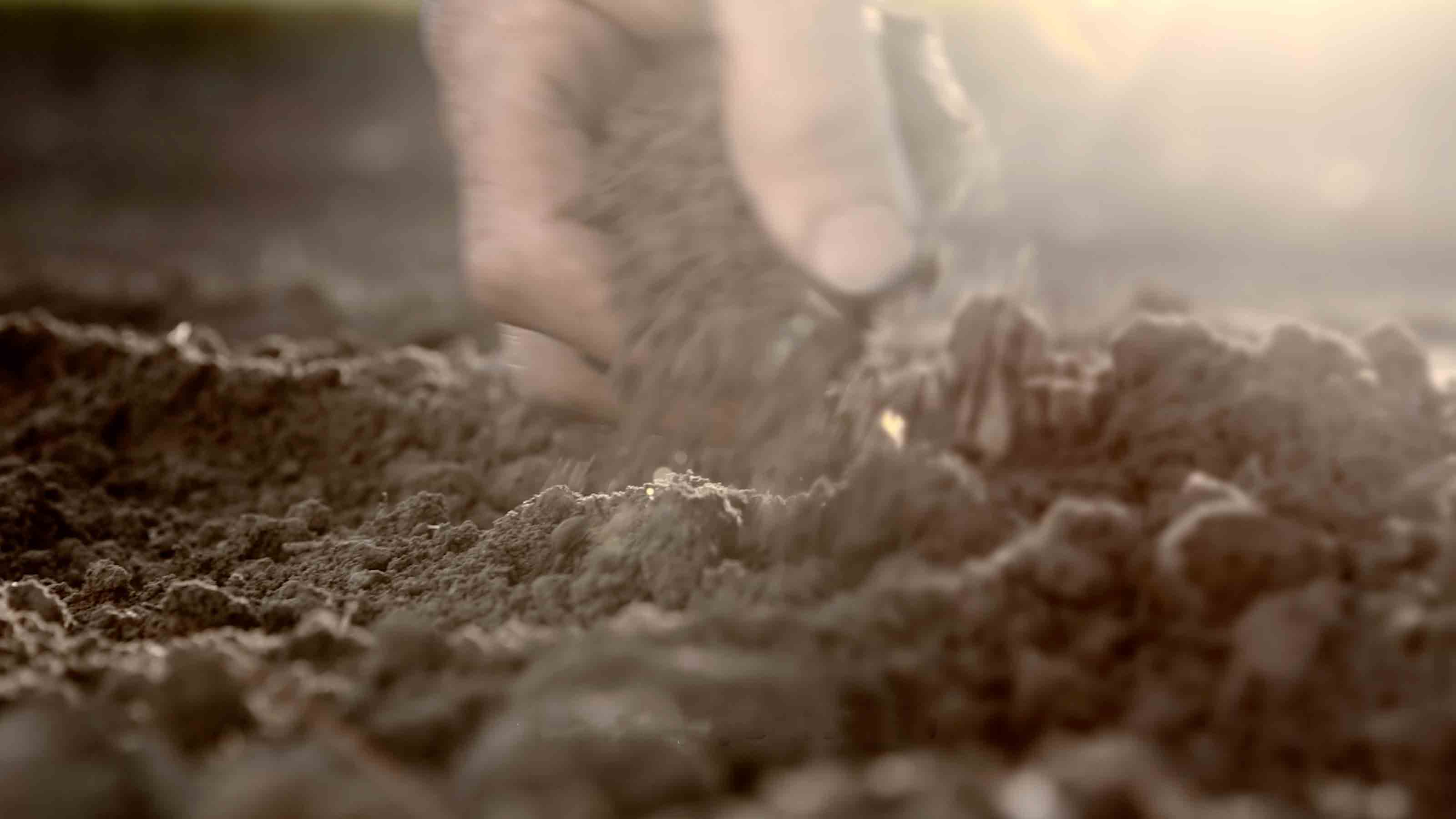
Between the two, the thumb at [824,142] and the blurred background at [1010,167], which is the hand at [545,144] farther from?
the blurred background at [1010,167]

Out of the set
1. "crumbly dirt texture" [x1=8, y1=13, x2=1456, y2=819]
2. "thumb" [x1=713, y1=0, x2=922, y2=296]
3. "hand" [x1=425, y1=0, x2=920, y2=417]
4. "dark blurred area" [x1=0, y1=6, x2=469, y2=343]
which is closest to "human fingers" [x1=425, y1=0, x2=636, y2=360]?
"hand" [x1=425, y1=0, x2=920, y2=417]

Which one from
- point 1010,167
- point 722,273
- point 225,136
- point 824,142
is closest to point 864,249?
point 824,142

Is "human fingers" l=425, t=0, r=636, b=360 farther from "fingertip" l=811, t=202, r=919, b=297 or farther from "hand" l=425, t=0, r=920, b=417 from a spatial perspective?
"fingertip" l=811, t=202, r=919, b=297

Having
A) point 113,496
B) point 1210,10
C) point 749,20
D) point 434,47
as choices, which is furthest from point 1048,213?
point 113,496

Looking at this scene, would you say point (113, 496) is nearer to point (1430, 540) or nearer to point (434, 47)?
point (434, 47)

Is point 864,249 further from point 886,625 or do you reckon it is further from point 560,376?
point 560,376

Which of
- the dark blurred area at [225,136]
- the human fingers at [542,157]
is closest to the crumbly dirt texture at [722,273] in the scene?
the human fingers at [542,157]
